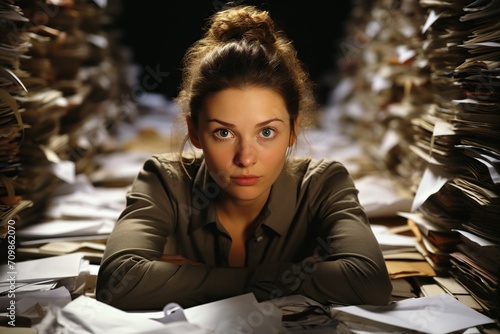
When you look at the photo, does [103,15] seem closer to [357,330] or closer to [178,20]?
[178,20]

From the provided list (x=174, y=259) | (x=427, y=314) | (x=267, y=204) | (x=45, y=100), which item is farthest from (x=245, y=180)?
(x=45, y=100)

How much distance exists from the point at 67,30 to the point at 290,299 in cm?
253

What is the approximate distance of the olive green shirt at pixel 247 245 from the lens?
5.65 feet

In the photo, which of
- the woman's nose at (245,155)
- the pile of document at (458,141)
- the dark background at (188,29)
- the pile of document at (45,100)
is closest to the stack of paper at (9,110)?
the pile of document at (45,100)

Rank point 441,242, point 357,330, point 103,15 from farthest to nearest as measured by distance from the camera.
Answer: point 103,15 → point 441,242 → point 357,330

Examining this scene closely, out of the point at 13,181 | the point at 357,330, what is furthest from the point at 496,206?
the point at 13,181

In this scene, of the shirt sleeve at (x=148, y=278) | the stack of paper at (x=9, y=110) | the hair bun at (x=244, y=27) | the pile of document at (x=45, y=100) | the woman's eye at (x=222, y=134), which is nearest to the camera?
the shirt sleeve at (x=148, y=278)

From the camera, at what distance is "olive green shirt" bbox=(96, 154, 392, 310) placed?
1.72 metres

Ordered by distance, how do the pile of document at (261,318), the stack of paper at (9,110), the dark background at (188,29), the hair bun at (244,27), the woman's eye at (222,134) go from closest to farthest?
the pile of document at (261,318)
the woman's eye at (222,134)
the hair bun at (244,27)
the stack of paper at (9,110)
the dark background at (188,29)

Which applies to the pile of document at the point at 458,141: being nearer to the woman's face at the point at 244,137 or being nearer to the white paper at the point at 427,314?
the white paper at the point at 427,314

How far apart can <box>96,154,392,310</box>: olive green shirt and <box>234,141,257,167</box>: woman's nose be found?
9.9 inches

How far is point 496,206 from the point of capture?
1.79 meters

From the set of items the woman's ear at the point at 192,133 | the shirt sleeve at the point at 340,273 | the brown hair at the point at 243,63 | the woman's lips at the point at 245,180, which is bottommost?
the shirt sleeve at the point at 340,273

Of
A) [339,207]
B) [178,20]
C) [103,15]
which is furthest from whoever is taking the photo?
[178,20]
